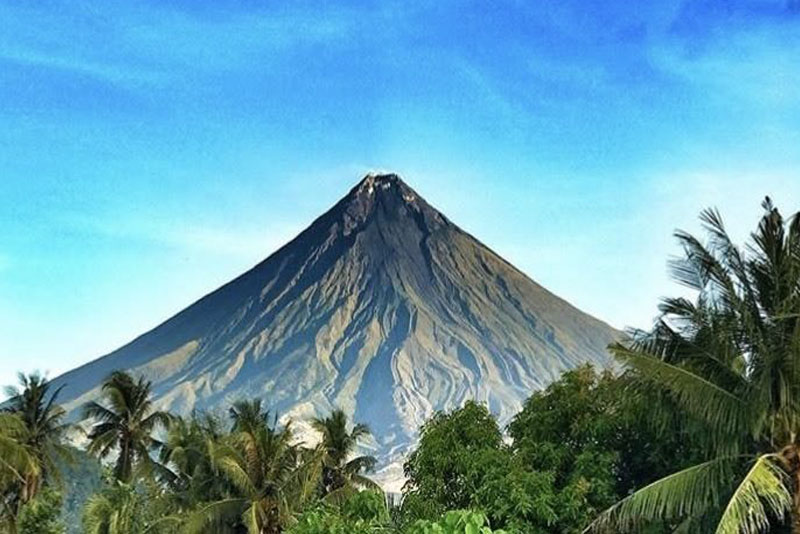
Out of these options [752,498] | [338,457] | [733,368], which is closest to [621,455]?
[733,368]

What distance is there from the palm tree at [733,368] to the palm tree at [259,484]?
16010 mm

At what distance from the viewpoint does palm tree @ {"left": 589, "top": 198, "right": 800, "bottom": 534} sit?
14.4m

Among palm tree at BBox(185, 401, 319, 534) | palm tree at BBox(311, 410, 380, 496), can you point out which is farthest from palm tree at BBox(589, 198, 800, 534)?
palm tree at BBox(311, 410, 380, 496)

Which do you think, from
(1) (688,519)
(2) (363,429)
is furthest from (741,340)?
(2) (363,429)

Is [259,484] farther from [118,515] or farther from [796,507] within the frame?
[796,507]

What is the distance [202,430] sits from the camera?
142ft

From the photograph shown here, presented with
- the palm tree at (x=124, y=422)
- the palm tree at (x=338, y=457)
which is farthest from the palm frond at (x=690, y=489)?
the palm tree at (x=338, y=457)

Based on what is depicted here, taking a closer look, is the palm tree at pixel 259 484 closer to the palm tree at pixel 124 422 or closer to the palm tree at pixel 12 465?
the palm tree at pixel 12 465

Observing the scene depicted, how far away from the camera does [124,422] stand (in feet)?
127

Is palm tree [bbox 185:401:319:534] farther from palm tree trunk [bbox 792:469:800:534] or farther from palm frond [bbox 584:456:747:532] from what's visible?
palm tree trunk [bbox 792:469:800:534]

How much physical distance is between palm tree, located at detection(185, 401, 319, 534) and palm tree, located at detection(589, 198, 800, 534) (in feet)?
52.5

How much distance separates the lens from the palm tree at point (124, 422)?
38500 millimetres

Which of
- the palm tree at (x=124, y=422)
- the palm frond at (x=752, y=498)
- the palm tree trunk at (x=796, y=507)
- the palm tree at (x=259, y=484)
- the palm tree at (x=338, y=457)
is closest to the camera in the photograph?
the palm frond at (x=752, y=498)

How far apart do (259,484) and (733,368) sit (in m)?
19.6
